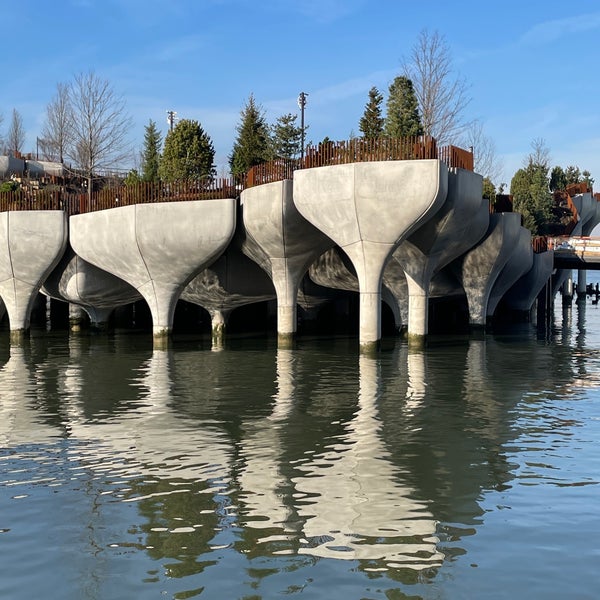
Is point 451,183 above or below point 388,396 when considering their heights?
above

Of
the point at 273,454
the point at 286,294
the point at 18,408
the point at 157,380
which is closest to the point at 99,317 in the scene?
the point at 286,294

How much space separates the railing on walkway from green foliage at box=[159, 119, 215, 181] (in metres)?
6.91

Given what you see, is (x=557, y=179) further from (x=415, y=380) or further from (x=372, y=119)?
(x=415, y=380)

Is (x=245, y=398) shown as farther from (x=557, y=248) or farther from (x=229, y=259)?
(x=557, y=248)

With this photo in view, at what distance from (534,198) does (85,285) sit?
4708cm

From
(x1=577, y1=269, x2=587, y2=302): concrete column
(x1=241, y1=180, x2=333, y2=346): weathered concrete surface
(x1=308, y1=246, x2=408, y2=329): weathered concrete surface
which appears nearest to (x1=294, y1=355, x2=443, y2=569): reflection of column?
(x1=241, y1=180, x2=333, y2=346): weathered concrete surface

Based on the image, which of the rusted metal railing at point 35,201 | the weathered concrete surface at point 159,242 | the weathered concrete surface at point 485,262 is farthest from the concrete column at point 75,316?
the weathered concrete surface at point 485,262

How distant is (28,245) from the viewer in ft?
127

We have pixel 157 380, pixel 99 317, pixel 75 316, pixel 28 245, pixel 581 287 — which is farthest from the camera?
pixel 581 287

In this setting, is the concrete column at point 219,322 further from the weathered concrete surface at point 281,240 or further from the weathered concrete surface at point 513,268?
the weathered concrete surface at point 513,268

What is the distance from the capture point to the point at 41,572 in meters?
9.20

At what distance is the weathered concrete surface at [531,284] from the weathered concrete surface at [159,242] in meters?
29.5

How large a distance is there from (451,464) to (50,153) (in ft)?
277

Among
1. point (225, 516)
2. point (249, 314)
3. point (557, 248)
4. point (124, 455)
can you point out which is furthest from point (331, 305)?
point (225, 516)
